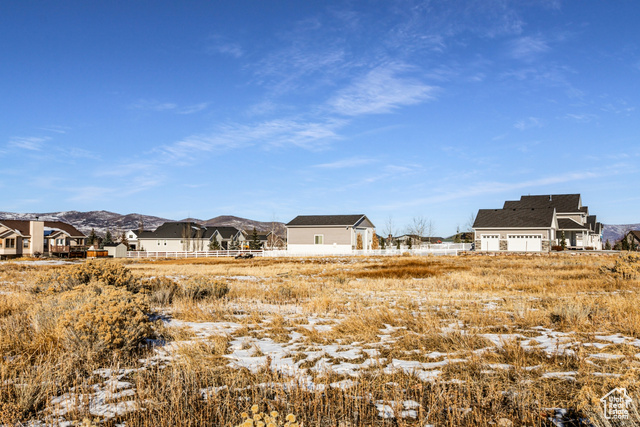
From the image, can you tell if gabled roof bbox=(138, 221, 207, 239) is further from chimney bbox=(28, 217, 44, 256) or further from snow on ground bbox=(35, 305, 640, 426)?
snow on ground bbox=(35, 305, 640, 426)

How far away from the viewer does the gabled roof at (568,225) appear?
56.8 m

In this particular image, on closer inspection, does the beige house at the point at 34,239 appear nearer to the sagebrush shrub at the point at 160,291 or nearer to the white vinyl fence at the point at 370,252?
the white vinyl fence at the point at 370,252

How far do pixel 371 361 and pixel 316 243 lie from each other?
148 ft

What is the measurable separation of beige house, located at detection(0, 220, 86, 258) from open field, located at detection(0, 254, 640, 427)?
4811 centimetres

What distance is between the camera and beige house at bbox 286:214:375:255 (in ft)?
160

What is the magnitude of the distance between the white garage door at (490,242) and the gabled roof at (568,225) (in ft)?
47.3

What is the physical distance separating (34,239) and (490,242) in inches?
2304

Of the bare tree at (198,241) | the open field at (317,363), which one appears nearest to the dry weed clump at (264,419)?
the open field at (317,363)

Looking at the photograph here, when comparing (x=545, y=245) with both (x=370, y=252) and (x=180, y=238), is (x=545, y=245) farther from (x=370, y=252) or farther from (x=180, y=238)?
(x=180, y=238)

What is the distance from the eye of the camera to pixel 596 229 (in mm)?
69562

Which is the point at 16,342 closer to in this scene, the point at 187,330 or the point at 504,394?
the point at 187,330

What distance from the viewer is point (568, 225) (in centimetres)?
5800

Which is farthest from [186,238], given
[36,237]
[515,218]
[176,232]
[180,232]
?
[515,218]

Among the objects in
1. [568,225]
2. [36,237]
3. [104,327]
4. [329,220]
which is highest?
[329,220]
